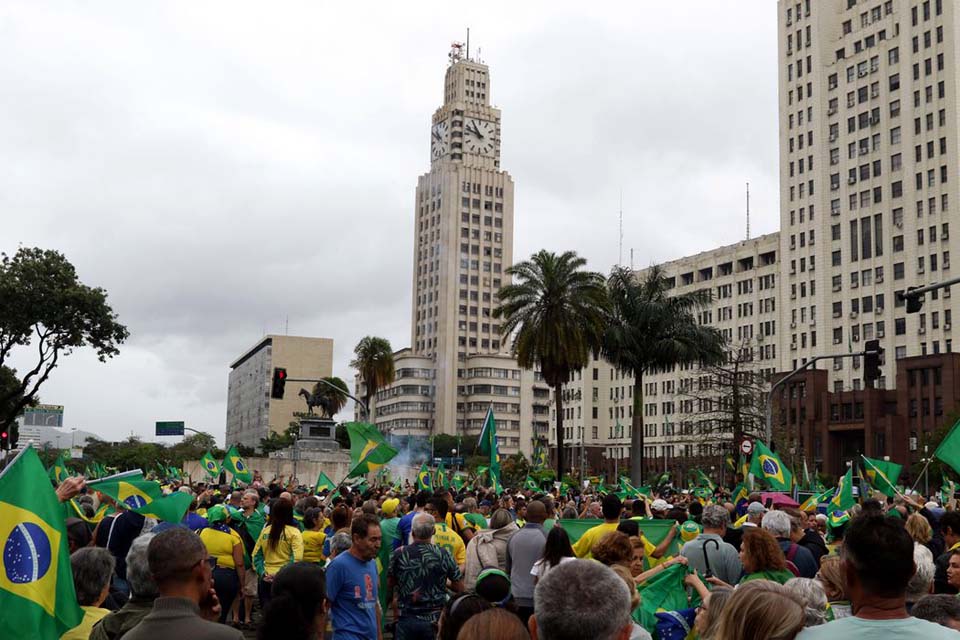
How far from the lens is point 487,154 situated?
161m

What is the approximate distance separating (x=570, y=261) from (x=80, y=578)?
4002cm

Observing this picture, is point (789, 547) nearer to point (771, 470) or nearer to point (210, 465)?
point (771, 470)

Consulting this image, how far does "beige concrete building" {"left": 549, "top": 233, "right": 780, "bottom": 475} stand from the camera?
362 feet

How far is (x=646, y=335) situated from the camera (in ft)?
154

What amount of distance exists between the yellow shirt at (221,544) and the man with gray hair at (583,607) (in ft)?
28.4

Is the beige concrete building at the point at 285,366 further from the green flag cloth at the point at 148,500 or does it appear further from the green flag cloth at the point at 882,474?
the green flag cloth at the point at 148,500

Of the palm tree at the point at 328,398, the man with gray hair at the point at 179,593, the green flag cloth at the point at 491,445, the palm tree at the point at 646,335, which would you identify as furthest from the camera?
the palm tree at the point at 328,398

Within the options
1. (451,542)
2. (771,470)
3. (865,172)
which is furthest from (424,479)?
(865,172)

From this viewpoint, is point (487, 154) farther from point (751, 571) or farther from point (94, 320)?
point (751, 571)

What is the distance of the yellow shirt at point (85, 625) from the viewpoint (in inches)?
227

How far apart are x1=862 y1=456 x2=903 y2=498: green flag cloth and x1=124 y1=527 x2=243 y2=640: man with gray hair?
17289mm

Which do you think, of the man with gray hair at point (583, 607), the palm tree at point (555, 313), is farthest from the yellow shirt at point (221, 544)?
the palm tree at point (555, 313)

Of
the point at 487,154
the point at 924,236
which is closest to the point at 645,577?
the point at 924,236

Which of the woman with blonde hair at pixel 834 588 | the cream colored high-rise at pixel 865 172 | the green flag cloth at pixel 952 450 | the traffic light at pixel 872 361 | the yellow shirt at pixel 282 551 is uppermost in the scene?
the cream colored high-rise at pixel 865 172
